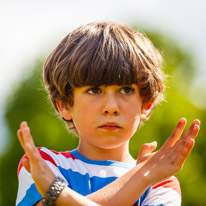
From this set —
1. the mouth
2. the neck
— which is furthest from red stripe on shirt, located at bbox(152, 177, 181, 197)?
the mouth

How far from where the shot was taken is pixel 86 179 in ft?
14.2

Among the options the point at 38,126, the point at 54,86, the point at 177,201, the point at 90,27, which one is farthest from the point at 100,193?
the point at 38,126

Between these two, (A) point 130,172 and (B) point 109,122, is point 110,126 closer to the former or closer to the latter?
(B) point 109,122

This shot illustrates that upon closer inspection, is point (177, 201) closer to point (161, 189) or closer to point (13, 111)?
point (161, 189)

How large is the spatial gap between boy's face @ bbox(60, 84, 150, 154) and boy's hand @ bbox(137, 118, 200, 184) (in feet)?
1.05

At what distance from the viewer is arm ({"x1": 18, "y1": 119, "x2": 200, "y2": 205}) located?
371cm

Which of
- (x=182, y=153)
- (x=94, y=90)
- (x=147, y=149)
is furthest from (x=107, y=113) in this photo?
(x=182, y=153)

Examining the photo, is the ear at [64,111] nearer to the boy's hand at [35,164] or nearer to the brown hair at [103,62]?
the brown hair at [103,62]

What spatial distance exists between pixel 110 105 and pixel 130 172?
1.90 feet

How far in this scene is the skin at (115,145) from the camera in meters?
3.75

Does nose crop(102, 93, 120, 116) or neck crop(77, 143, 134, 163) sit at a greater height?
nose crop(102, 93, 120, 116)

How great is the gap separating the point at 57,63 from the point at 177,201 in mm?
1639

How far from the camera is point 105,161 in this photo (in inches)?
179

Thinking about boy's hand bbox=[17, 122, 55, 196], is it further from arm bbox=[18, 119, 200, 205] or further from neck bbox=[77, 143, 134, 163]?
neck bbox=[77, 143, 134, 163]
